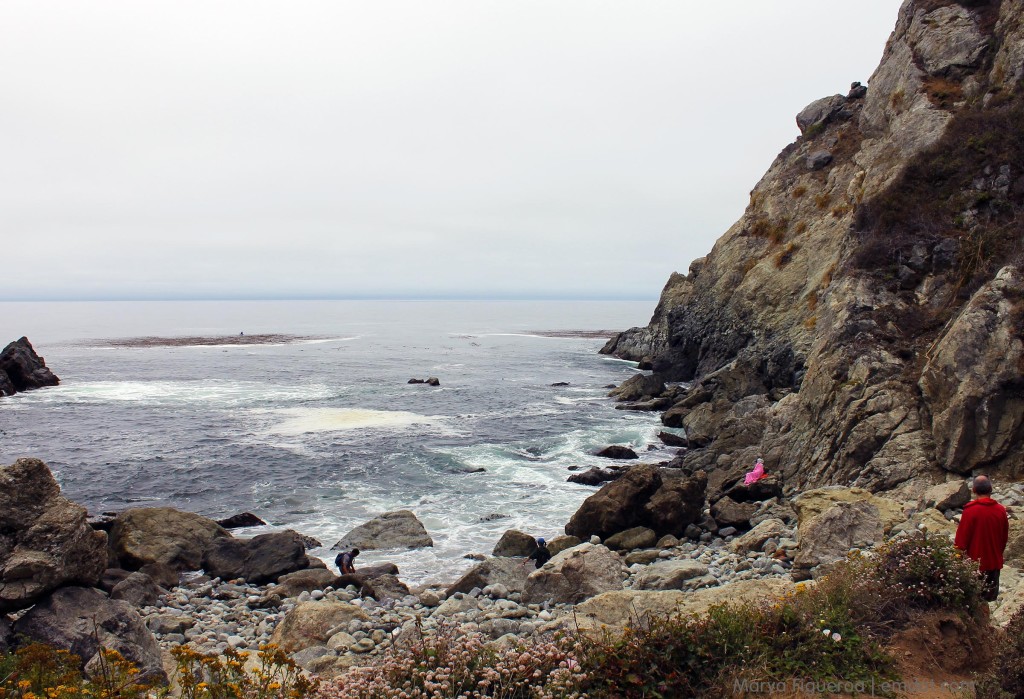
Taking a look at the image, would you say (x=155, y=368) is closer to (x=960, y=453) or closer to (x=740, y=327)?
(x=740, y=327)

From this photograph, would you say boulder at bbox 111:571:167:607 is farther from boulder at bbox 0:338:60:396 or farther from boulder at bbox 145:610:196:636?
boulder at bbox 0:338:60:396

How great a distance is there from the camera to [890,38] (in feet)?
147

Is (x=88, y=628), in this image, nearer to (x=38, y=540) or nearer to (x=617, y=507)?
(x=38, y=540)

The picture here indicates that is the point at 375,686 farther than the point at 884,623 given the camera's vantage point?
No

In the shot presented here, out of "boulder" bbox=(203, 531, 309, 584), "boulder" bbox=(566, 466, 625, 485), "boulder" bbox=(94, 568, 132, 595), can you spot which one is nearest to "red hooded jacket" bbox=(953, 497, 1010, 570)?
"boulder" bbox=(203, 531, 309, 584)

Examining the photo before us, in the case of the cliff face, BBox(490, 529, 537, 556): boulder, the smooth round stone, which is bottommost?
BBox(490, 529, 537, 556): boulder

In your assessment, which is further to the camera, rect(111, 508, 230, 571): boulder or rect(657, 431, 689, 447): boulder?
rect(657, 431, 689, 447): boulder

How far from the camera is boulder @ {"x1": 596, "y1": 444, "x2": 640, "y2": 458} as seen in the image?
3362 centimetres

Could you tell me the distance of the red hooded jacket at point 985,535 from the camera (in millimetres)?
9258

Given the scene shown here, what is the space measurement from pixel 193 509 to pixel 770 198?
4841 cm

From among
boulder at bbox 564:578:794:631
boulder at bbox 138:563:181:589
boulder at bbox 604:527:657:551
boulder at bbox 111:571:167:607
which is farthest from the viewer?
boulder at bbox 604:527:657:551

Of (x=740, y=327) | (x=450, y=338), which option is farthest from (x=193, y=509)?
(x=450, y=338)

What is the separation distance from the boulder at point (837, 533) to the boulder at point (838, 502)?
48 centimetres

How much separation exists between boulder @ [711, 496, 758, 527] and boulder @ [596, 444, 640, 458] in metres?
12.5
